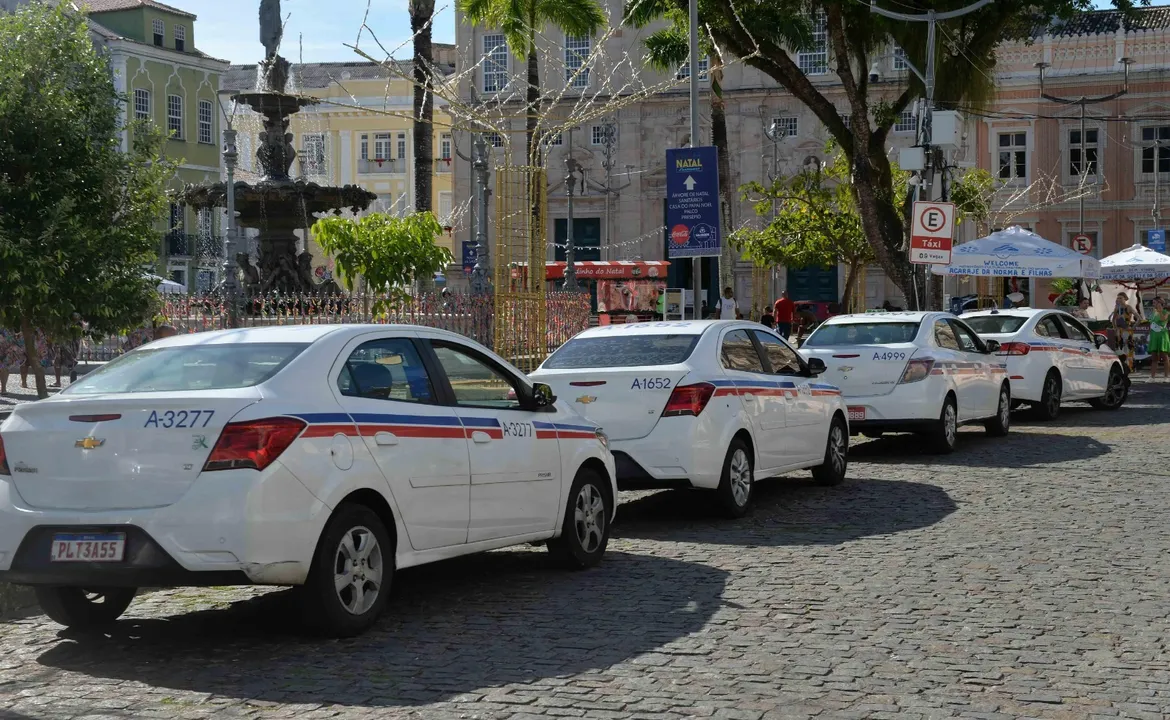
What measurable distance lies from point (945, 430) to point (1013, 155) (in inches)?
1849

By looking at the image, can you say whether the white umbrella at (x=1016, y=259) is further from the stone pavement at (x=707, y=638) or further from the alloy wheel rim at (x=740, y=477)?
the stone pavement at (x=707, y=638)

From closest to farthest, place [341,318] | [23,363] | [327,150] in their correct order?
[341,318] < [23,363] < [327,150]

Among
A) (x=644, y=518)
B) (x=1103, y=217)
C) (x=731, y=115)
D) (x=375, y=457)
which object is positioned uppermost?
(x=731, y=115)

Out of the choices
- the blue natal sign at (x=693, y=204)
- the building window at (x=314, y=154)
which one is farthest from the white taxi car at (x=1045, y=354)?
the building window at (x=314, y=154)

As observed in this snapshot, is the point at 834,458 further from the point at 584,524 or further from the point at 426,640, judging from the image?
the point at 426,640

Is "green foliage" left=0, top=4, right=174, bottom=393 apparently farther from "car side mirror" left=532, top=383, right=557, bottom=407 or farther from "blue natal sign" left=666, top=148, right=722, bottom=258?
"car side mirror" left=532, top=383, right=557, bottom=407

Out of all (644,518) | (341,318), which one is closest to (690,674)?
(644,518)

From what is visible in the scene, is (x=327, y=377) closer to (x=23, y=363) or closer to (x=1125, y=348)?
(x=23, y=363)

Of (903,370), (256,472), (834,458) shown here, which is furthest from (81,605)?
(903,370)

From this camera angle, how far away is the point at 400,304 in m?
22.8

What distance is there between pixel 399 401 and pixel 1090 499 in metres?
7.17

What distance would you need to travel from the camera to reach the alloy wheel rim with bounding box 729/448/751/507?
12.0m

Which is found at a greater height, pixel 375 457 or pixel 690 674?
pixel 375 457

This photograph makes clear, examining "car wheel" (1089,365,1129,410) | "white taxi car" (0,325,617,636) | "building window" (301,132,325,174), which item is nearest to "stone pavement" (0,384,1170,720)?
"white taxi car" (0,325,617,636)
